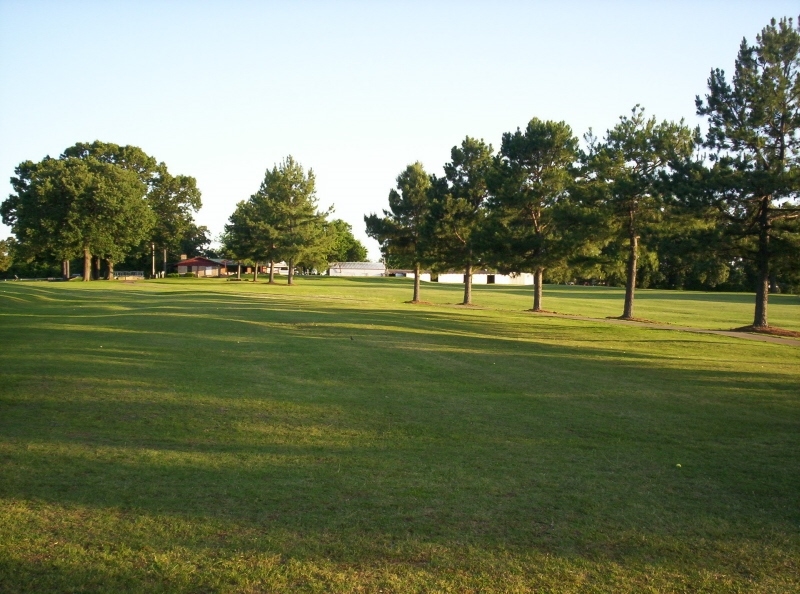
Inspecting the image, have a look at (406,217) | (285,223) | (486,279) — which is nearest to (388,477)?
(406,217)

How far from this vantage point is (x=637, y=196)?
109 ft

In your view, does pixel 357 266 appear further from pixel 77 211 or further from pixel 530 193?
pixel 530 193

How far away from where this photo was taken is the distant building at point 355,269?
156750 mm

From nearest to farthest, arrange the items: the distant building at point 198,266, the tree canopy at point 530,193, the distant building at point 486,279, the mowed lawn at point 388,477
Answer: the mowed lawn at point 388,477, the tree canopy at point 530,193, the distant building at point 198,266, the distant building at point 486,279

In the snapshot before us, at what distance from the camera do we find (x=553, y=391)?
12703 millimetres

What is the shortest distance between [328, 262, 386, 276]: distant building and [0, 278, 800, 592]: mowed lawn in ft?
463

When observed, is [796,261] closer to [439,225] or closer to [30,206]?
[439,225]

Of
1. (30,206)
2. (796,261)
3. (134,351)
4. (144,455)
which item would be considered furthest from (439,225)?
(30,206)

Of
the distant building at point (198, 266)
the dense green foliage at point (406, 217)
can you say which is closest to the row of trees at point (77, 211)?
the distant building at point (198, 266)

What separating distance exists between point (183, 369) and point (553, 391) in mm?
7518

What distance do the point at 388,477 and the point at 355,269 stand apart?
153492 mm

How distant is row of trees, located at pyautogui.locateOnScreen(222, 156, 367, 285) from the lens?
7862cm

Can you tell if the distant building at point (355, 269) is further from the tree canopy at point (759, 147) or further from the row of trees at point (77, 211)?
the tree canopy at point (759, 147)

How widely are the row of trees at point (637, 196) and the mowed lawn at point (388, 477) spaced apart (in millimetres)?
13658
